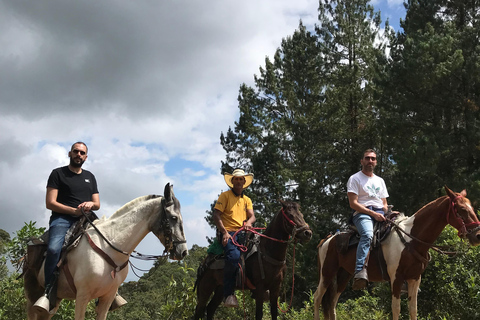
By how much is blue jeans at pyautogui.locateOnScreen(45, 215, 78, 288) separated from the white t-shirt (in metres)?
4.16

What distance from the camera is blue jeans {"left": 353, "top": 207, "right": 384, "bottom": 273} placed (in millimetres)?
6852

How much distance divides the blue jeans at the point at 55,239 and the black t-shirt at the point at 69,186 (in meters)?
0.16

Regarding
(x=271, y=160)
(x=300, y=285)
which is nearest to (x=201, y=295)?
(x=300, y=285)

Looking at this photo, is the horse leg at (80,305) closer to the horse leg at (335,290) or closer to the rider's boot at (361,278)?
the rider's boot at (361,278)

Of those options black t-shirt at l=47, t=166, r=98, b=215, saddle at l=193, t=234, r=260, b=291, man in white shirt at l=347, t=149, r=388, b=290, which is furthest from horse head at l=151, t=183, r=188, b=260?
man in white shirt at l=347, t=149, r=388, b=290

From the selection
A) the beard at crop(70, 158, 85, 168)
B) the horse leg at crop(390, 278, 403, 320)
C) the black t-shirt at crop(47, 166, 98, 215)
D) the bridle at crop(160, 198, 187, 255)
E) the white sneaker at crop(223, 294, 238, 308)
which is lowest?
the horse leg at crop(390, 278, 403, 320)

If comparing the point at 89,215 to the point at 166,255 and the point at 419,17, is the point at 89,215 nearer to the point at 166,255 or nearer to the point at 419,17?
the point at 166,255

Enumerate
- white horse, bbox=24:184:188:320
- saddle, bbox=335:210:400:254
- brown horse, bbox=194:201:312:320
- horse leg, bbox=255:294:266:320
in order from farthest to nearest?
1. brown horse, bbox=194:201:312:320
2. horse leg, bbox=255:294:266:320
3. saddle, bbox=335:210:400:254
4. white horse, bbox=24:184:188:320

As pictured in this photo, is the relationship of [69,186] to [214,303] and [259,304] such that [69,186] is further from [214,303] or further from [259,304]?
[214,303]

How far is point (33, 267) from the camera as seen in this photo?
5.99m

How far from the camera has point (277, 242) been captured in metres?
7.57

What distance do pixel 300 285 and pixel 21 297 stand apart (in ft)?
56.3

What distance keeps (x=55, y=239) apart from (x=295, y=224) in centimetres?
350

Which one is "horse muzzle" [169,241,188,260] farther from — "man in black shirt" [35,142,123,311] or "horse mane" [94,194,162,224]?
"man in black shirt" [35,142,123,311]
